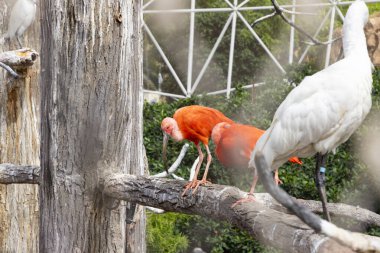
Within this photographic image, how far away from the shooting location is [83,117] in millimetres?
1766

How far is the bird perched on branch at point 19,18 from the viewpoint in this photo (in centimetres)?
304

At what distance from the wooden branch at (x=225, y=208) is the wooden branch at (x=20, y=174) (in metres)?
0.57

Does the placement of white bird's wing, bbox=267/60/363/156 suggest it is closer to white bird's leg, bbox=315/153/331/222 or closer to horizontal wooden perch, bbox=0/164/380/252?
white bird's leg, bbox=315/153/331/222

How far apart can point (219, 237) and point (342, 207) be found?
224 centimetres

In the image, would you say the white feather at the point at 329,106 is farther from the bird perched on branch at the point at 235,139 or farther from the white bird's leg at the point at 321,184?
the bird perched on branch at the point at 235,139

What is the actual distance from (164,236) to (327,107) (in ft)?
8.35

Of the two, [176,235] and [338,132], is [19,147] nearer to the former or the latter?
[176,235]

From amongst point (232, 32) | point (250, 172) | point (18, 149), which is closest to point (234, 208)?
point (18, 149)

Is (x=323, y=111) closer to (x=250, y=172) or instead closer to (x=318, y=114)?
(x=318, y=114)

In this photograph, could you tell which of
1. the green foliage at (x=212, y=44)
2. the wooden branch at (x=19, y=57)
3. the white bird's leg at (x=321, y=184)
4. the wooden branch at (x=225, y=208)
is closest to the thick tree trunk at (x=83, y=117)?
the wooden branch at (x=225, y=208)

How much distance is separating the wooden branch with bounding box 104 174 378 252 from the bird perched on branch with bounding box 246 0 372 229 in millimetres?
162

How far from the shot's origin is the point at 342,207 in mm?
2074

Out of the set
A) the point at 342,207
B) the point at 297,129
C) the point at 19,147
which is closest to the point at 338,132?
the point at 297,129

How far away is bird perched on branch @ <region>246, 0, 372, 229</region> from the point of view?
66.6 inches
